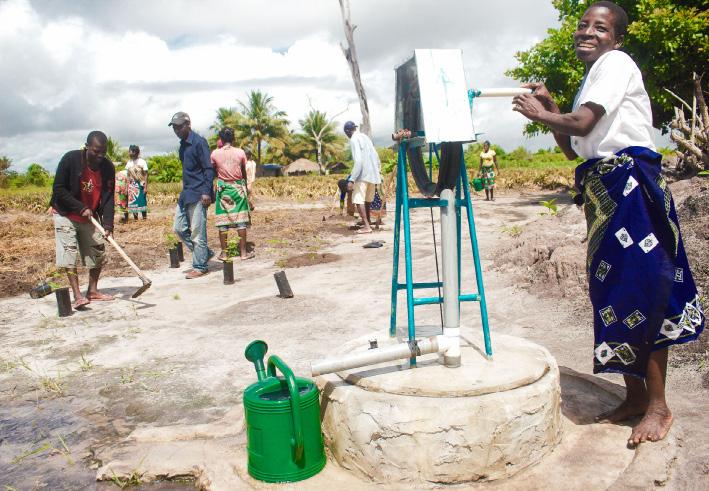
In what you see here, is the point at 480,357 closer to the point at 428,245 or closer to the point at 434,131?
the point at 434,131

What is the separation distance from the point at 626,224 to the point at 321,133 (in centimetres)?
5696

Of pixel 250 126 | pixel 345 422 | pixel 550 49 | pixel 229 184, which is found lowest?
pixel 345 422

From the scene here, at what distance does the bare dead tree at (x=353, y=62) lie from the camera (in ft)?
57.5

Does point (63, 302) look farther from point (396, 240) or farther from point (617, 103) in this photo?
point (617, 103)

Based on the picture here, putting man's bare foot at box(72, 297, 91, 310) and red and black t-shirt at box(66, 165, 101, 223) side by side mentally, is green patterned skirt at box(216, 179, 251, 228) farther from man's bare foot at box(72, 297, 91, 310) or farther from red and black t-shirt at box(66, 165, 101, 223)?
man's bare foot at box(72, 297, 91, 310)

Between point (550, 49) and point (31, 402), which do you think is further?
point (550, 49)

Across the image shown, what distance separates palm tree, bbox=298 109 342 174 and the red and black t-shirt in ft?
170

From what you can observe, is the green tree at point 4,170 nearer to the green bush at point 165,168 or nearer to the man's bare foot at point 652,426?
the green bush at point 165,168

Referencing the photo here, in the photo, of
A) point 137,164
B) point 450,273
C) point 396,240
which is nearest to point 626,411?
point 450,273

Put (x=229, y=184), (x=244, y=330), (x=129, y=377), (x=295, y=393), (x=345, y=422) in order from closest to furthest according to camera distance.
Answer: (x=295, y=393) < (x=345, y=422) < (x=129, y=377) < (x=244, y=330) < (x=229, y=184)

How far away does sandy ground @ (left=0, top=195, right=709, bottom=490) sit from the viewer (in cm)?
313

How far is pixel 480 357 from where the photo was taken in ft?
9.79

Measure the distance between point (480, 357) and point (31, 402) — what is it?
9.84ft

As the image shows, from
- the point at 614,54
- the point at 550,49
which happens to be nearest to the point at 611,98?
the point at 614,54
